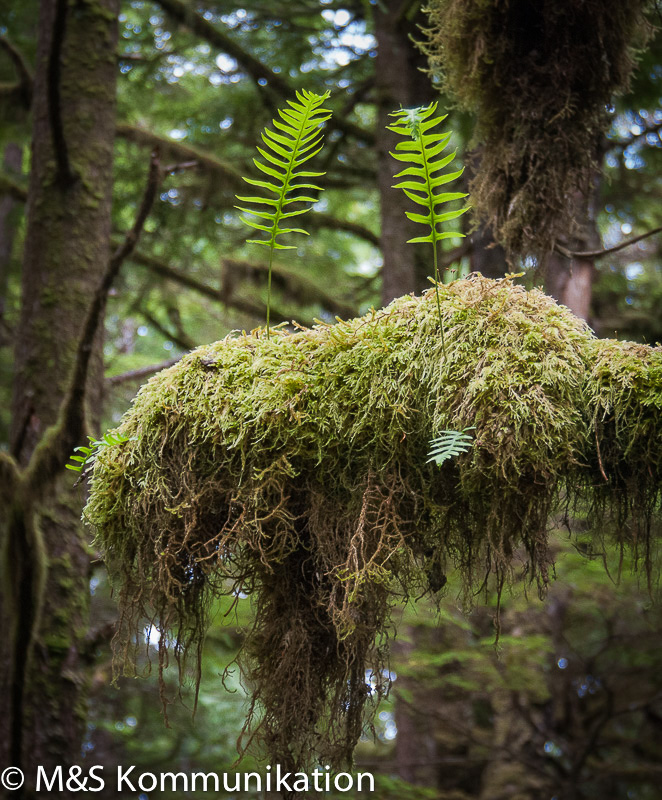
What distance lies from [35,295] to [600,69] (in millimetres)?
2872

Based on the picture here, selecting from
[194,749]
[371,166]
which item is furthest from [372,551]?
[194,749]

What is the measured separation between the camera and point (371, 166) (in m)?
6.39

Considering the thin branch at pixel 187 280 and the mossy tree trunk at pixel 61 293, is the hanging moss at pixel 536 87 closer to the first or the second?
the mossy tree trunk at pixel 61 293

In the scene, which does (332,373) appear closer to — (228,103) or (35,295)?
(35,295)

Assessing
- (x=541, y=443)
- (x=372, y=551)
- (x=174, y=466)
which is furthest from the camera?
(x=174, y=466)

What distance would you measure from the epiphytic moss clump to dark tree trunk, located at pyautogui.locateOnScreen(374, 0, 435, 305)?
312cm

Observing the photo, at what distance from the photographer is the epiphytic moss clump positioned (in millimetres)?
1429

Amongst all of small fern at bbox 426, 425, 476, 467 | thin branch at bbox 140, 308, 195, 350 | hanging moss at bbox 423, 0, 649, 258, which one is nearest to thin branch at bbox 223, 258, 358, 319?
thin branch at bbox 140, 308, 195, 350

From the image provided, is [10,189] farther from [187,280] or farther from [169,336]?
[169,336]

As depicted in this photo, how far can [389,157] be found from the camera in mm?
4816

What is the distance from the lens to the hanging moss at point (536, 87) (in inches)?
87.7

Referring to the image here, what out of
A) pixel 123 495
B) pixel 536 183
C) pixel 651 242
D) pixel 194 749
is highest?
pixel 651 242

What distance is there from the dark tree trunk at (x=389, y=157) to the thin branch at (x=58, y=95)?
7.37 feet

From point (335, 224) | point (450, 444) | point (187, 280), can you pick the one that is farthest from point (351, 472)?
point (335, 224)
